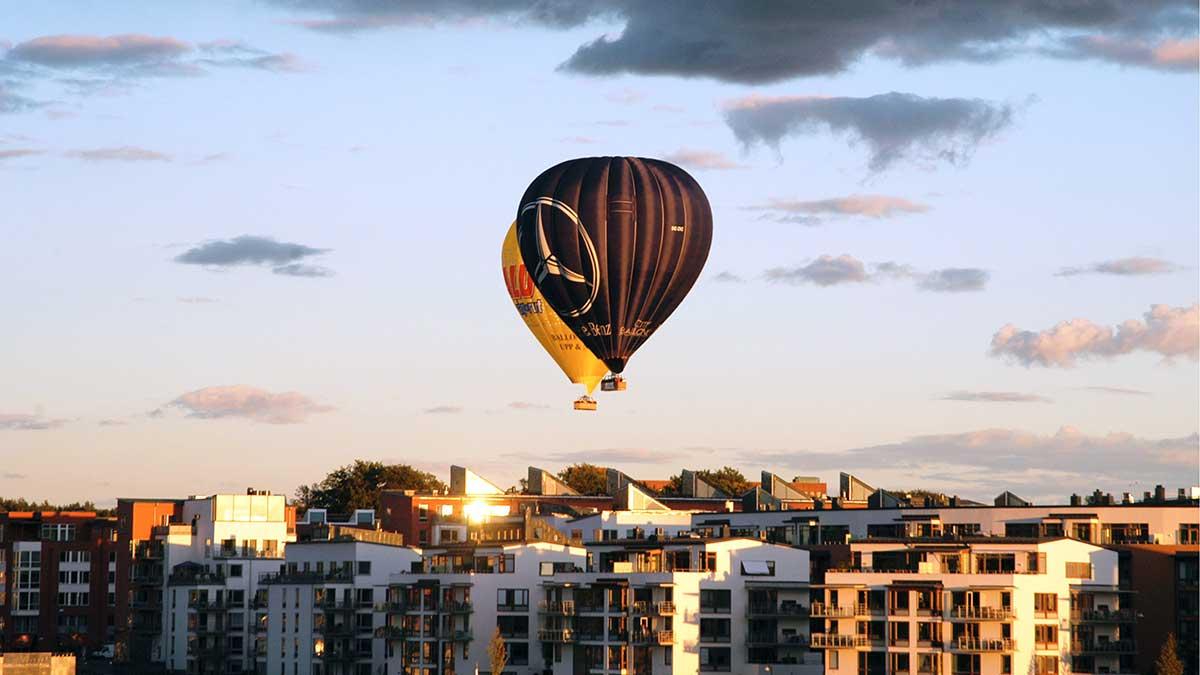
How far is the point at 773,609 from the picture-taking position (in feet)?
424

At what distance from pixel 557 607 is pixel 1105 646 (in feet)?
107

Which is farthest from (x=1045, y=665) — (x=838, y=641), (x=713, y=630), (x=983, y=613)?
(x=713, y=630)

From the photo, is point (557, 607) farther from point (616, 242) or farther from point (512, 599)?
point (616, 242)

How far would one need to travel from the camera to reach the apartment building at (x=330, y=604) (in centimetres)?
15188

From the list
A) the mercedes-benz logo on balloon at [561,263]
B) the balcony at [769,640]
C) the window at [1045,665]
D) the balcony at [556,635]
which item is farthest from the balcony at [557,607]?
the window at [1045,665]

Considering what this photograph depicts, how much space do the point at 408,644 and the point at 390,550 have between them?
14.5 m

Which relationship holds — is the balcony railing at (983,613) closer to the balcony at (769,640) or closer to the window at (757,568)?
the balcony at (769,640)

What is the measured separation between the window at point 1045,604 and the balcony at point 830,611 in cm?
1022

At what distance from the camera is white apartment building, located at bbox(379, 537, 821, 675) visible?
421 ft

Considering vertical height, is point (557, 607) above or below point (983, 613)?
above

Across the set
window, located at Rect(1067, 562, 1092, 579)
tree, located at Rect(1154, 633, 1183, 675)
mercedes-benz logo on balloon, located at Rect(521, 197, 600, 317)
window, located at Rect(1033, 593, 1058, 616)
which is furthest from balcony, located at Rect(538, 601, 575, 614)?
tree, located at Rect(1154, 633, 1183, 675)

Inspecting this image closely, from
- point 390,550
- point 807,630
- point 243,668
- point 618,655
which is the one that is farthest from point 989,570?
point 243,668

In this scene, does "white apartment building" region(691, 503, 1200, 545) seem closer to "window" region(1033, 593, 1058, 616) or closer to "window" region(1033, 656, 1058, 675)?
"window" region(1033, 593, 1058, 616)

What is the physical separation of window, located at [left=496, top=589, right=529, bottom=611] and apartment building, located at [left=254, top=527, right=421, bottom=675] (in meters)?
12.4
